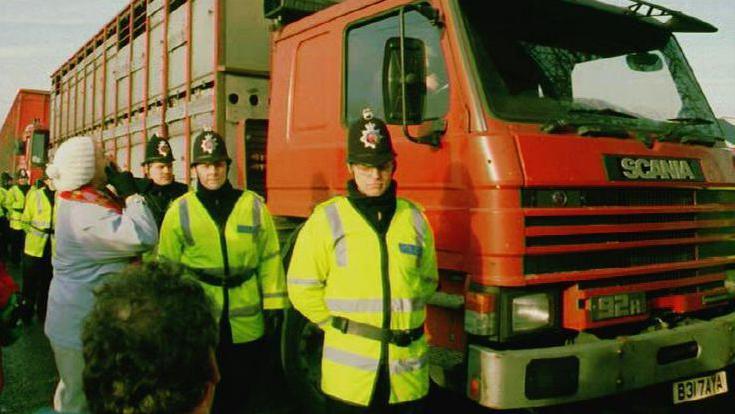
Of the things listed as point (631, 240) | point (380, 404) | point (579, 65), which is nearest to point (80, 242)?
point (380, 404)

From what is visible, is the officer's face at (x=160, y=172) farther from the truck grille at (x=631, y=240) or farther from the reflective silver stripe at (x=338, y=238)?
the truck grille at (x=631, y=240)

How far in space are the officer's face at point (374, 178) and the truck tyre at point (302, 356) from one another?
1477mm

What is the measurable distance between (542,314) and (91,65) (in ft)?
25.8

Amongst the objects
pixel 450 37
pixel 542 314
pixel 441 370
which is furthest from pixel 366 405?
pixel 450 37

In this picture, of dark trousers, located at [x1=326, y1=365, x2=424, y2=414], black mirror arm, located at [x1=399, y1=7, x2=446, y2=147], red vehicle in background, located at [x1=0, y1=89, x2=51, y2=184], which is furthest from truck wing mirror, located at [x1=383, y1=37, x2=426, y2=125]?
red vehicle in background, located at [x1=0, y1=89, x2=51, y2=184]

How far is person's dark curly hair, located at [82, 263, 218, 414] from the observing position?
1.15m

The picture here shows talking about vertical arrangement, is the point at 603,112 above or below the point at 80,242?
above

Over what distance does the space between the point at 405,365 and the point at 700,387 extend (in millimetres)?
1878

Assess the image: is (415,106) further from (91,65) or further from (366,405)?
(91,65)

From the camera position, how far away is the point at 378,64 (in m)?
3.50

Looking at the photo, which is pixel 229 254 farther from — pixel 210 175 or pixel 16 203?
pixel 16 203

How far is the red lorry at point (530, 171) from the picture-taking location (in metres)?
2.74

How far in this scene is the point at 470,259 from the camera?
9.31 ft

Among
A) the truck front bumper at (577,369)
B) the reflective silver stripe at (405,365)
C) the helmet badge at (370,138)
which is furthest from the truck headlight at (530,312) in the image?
the helmet badge at (370,138)
